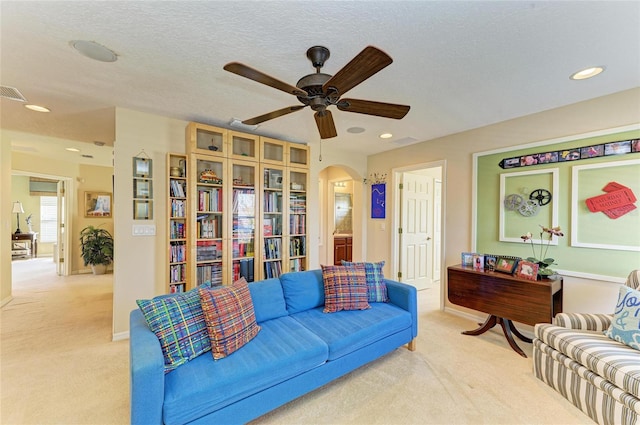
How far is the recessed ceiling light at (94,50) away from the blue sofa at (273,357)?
180 centimetres

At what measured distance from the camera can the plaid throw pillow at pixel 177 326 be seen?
1562mm

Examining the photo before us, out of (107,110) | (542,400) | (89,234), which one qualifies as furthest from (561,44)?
(89,234)

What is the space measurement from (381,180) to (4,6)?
4324mm

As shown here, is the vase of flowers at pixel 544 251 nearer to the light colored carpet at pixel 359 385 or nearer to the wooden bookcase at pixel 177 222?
the light colored carpet at pixel 359 385

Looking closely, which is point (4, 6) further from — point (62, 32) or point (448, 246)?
point (448, 246)

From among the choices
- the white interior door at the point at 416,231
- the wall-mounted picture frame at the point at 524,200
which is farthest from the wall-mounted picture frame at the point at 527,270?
the white interior door at the point at 416,231

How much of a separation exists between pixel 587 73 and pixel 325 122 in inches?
82.5

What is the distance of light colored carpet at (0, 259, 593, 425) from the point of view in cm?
175

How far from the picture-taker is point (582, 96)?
2.50m

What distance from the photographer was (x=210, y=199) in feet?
10.6

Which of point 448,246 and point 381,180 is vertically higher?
point 381,180

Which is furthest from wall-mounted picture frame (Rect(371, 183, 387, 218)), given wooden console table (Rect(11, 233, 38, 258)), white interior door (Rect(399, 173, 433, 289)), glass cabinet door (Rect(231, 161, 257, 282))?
wooden console table (Rect(11, 233, 38, 258))

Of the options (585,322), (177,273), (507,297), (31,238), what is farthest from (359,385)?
(31,238)

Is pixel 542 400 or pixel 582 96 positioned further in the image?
pixel 582 96
